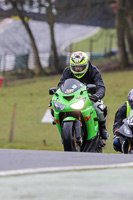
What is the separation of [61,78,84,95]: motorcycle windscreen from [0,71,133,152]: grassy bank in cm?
610

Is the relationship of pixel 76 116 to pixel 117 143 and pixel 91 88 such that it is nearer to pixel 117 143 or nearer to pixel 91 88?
pixel 91 88

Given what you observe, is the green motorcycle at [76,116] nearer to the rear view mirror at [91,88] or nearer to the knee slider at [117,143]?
the rear view mirror at [91,88]

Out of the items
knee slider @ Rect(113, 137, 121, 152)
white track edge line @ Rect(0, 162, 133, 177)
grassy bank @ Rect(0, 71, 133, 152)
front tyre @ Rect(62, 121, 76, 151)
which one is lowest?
grassy bank @ Rect(0, 71, 133, 152)

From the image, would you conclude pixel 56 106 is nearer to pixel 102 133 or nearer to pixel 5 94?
pixel 102 133

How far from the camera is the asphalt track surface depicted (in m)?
4.59

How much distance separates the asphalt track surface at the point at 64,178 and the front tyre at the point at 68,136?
2230 millimetres

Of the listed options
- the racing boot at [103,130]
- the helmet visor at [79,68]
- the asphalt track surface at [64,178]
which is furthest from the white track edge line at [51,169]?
the racing boot at [103,130]

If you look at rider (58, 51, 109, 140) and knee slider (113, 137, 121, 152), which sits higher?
rider (58, 51, 109, 140)

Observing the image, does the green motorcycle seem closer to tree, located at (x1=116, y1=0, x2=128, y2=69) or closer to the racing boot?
the racing boot

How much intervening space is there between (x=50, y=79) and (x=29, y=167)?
31.8 meters

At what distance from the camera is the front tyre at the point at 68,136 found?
9.59 meters

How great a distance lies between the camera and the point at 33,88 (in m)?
34.8

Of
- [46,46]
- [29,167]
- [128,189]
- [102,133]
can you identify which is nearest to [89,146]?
[102,133]

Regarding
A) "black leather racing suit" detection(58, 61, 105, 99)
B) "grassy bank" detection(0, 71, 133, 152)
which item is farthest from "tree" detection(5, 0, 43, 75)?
"black leather racing suit" detection(58, 61, 105, 99)
